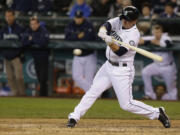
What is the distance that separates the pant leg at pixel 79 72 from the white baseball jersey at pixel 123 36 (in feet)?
15.9

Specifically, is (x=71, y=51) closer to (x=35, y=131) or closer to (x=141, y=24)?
(x=141, y=24)

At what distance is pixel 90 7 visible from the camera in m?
12.4

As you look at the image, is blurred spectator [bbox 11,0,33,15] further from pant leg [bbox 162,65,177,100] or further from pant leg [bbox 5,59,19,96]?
pant leg [bbox 162,65,177,100]

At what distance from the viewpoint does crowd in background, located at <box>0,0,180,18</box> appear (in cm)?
1184

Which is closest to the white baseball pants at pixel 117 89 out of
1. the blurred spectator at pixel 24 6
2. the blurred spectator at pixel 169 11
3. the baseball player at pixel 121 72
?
the baseball player at pixel 121 72

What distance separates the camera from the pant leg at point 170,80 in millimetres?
11148

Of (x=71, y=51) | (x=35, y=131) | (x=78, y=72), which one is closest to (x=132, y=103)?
(x=35, y=131)

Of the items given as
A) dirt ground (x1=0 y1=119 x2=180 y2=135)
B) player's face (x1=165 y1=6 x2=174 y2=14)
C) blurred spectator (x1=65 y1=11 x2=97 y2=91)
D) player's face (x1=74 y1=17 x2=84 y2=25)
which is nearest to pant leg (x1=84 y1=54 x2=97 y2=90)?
blurred spectator (x1=65 y1=11 x2=97 y2=91)

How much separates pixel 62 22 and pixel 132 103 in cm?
606

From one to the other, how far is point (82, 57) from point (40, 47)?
3.42 ft

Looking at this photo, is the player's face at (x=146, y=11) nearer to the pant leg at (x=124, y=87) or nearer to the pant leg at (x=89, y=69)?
the pant leg at (x=89, y=69)

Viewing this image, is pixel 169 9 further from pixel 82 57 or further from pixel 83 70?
pixel 83 70

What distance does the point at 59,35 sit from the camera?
1215cm

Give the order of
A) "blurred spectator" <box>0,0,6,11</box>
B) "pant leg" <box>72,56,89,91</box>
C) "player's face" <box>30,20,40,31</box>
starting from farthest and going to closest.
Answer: "blurred spectator" <box>0,0,6,11</box> → "player's face" <box>30,20,40,31</box> → "pant leg" <box>72,56,89,91</box>
